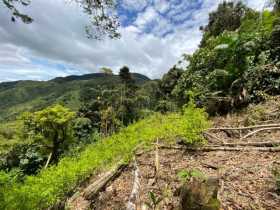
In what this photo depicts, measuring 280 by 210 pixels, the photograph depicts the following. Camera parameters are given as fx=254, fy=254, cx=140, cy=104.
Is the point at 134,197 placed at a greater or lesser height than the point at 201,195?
lesser

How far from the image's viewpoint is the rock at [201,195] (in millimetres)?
2766

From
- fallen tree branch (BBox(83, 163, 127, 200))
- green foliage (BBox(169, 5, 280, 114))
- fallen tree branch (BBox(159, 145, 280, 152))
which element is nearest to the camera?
fallen tree branch (BBox(159, 145, 280, 152))

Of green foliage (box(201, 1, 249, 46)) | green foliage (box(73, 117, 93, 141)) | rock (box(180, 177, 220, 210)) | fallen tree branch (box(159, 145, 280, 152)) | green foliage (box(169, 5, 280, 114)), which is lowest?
green foliage (box(73, 117, 93, 141))

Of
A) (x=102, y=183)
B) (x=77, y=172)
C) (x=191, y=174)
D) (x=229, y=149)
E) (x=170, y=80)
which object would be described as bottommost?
(x=77, y=172)

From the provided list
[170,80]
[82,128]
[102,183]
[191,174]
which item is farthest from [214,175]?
[82,128]

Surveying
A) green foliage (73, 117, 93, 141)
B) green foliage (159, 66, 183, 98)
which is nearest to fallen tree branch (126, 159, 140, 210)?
green foliage (159, 66, 183, 98)

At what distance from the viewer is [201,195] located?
9.21 ft

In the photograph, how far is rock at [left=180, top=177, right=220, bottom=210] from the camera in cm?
277

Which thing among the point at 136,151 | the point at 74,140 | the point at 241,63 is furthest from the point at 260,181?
the point at 74,140

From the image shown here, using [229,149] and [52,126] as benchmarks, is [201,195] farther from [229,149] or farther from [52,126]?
[52,126]

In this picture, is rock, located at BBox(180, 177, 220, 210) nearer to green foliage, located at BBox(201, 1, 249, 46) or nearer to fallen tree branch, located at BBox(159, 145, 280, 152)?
fallen tree branch, located at BBox(159, 145, 280, 152)

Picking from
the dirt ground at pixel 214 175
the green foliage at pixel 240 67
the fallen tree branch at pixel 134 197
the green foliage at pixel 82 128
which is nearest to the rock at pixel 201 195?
the dirt ground at pixel 214 175

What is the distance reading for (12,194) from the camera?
19.1ft

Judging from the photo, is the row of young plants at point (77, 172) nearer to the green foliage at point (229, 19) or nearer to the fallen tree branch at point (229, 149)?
the fallen tree branch at point (229, 149)
